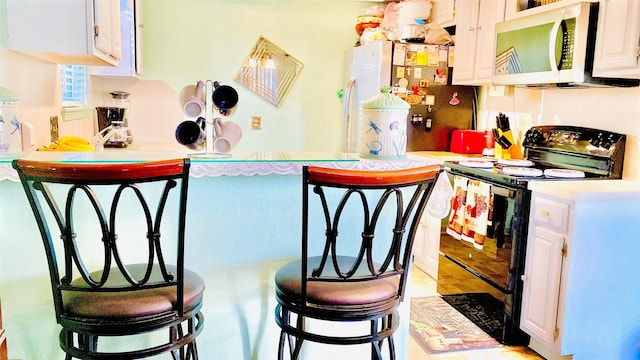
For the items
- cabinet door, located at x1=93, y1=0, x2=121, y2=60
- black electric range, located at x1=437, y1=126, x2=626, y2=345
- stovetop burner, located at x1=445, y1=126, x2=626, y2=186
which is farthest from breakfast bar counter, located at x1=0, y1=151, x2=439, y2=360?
stovetop burner, located at x1=445, y1=126, x2=626, y2=186

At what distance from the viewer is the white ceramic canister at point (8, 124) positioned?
5.33 feet

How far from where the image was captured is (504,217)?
2801 millimetres

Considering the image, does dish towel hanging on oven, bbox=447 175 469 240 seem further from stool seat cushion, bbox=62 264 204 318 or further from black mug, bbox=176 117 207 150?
stool seat cushion, bbox=62 264 204 318

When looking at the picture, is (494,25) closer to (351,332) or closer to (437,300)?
(437,300)

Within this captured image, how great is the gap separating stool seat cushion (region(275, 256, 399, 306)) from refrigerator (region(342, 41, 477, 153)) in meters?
2.58

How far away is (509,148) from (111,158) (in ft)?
9.80

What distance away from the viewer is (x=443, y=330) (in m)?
3.00

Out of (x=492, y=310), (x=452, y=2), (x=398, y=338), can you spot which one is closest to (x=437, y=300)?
(x=492, y=310)

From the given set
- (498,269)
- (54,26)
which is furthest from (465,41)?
(54,26)

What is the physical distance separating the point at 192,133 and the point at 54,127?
1.45 metres

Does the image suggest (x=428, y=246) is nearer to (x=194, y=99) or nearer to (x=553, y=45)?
(x=553, y=45)

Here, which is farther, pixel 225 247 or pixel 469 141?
pixel 469 141

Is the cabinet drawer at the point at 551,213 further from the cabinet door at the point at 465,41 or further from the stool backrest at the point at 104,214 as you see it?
the stool backrest at the point at 104,214

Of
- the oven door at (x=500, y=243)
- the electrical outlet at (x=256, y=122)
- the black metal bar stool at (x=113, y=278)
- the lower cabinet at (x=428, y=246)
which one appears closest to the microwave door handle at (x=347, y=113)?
the electrical outlet at (x=256, y=122)
